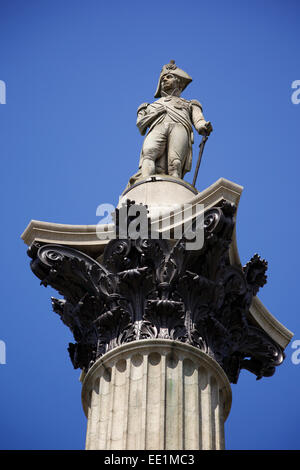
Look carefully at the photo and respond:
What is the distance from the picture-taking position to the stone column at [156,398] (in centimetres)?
2166

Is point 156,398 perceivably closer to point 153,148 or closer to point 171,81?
point 153,148

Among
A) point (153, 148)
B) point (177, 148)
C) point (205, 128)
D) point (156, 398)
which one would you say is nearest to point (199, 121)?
point (205, 128)

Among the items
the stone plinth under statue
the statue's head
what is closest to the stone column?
the stone plinth under statue

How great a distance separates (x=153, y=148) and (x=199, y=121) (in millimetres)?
1843

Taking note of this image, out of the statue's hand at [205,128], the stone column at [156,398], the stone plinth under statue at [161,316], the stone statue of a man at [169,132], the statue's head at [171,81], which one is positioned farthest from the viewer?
the statue's head at [171,81]

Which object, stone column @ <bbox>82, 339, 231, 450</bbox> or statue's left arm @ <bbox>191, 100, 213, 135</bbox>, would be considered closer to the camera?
stone column @ <bbox>82, 339, 231, 450</bbox>

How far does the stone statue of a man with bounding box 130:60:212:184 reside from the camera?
1164 inches

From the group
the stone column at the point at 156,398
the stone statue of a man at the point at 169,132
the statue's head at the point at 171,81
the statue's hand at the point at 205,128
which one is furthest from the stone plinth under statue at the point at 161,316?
the statue's head at the point at 171,81

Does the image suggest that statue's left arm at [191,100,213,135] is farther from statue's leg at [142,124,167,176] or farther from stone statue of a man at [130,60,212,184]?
statue's leg at [142,124,167,176]

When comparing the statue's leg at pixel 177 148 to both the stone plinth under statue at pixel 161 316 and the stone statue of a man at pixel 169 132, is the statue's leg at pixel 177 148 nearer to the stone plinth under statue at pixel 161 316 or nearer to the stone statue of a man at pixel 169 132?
the stone statue of a man at pixel 169 132

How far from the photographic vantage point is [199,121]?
30.7 meters

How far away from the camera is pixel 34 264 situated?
82.9ft

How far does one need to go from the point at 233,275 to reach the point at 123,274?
275 cm

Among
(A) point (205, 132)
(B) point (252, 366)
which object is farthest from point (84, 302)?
(A) point (205, 132)
